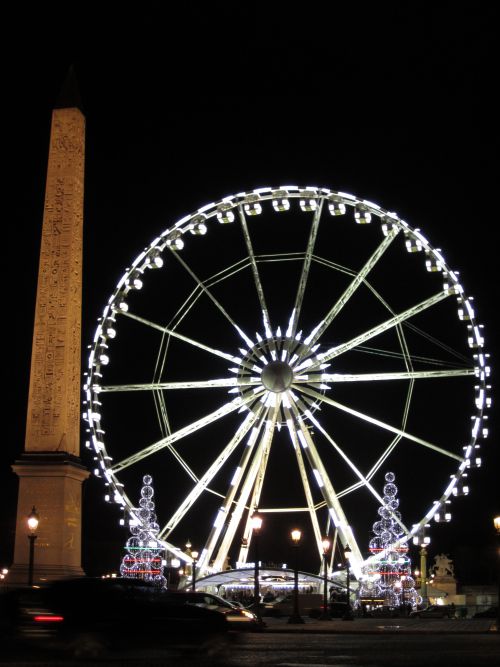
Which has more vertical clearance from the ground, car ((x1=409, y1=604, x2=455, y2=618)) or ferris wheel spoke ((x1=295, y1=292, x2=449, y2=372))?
ferris wheel spoke ((x1=295, y1=292, x2=449, y2=372))

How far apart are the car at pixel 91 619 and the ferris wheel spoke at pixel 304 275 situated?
18.2m

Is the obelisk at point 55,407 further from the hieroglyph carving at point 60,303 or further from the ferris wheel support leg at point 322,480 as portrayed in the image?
the ferris wheel support leg at point 322,480

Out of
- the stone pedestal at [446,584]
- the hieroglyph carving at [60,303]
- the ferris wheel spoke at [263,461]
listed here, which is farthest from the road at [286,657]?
the stone pedestal at [446,584]

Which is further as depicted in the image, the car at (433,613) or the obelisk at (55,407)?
the car at (433,613)

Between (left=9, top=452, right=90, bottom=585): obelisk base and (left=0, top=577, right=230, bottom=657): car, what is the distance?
1627 centimetres

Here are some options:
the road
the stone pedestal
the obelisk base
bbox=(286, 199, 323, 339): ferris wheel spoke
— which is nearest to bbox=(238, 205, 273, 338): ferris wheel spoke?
bbox=(286, 199, 323, 339): ferris wheel spoke

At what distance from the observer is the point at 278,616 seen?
1492 inches

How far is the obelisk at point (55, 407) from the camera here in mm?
29422

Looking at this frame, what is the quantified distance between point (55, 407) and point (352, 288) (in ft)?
28.2

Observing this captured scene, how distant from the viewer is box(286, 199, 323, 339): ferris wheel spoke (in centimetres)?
3106

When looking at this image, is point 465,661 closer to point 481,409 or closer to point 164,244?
point 481,409

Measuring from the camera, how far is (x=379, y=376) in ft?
100

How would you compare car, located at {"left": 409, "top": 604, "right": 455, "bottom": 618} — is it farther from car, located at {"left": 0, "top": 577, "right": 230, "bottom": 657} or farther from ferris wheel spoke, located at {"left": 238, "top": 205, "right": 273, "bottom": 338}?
car, located at {"left": 0, "top": 577, "right": 230, "bottom": 657}

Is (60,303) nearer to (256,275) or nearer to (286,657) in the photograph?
(256,275)
